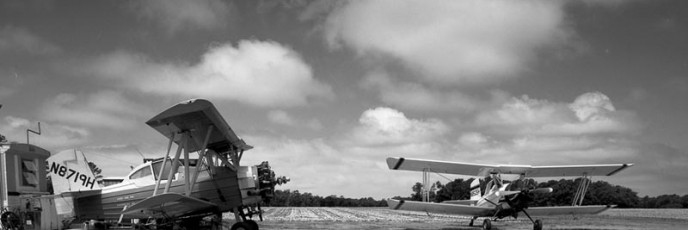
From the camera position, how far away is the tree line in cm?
4182

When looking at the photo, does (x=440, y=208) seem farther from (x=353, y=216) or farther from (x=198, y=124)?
(x=353, y=216)

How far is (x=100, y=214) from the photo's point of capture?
520 inches

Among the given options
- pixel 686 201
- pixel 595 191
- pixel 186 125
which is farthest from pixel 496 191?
pixel 686 201

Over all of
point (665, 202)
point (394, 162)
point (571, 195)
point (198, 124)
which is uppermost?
point (198, 124)

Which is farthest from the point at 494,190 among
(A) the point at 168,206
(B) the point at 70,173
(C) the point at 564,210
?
(B) the point at 70,173

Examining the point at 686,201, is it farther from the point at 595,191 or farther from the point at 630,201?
the point at 595,191

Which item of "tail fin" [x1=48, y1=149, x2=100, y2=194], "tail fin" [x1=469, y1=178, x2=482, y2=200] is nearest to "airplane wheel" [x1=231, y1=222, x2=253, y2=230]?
"tail fin" [x1=48, y1=149, x2=100, y2=194]

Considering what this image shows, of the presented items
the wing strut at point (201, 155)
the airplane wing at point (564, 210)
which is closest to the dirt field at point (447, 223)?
the airplane wing at point (564, 210)

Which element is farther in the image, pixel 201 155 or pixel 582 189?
pixel 582 189

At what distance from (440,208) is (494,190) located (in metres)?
2.30

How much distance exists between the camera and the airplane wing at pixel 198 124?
10453 mm

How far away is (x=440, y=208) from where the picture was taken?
69.6 ft

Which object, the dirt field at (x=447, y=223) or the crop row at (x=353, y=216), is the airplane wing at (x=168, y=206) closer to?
the dirt field at (x=447, y=223)

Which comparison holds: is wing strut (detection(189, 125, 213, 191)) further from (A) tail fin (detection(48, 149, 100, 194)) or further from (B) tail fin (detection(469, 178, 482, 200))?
(B) tail fin (detection(469, 178, 482, 200))
